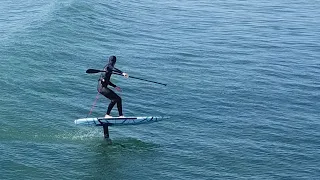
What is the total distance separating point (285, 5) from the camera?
335ft

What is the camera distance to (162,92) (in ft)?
177

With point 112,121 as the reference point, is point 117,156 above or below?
below

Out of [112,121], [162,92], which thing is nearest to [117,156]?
[112,121]

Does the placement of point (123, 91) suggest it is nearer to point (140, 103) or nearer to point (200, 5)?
point (140, 103)

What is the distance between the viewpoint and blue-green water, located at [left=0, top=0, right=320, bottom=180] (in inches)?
1522

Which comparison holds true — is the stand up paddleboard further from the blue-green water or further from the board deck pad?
the blue-green water

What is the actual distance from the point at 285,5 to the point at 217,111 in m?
58.1

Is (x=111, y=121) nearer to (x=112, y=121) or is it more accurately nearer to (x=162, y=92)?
(x=112, y=121)

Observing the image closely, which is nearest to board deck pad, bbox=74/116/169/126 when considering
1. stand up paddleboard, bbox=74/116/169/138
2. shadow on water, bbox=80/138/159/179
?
stand up paddleboard, bbox=74/116/169/138

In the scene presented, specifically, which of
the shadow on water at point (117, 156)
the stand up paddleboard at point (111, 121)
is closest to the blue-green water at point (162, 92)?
the shadow on water at point (117, 156)

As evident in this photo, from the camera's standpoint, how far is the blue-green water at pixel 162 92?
3866cm

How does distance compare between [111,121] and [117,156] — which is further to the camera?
[117,156]

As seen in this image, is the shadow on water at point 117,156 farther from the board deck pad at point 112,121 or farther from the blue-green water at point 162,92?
the board deck pad at point 112,121

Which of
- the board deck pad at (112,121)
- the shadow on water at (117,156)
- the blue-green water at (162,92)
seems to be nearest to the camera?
the shadow on water at (117,156)
